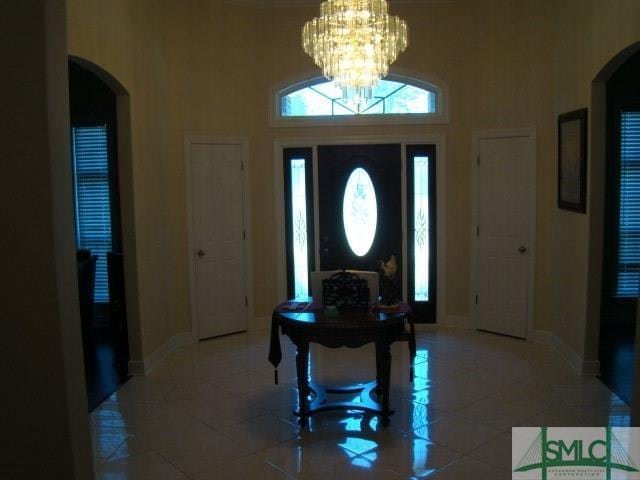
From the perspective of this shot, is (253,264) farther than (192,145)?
Yes

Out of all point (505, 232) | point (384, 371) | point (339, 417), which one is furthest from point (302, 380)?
point (505, 232)

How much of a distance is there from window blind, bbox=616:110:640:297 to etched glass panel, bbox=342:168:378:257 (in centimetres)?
293

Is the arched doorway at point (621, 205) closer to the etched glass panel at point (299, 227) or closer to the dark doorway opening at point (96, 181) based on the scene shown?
the etched glass panel at point (299, 227)

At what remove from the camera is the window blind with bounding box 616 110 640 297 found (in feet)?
23.0

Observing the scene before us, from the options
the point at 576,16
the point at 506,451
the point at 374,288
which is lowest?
the point at 506,451

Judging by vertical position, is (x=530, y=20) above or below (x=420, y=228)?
above

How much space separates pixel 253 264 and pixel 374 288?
2836 millimetres

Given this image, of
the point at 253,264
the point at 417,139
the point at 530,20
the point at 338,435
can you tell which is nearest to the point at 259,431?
the point at 338,435

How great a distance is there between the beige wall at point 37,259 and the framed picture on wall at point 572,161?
427 centimetres

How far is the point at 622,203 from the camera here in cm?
706

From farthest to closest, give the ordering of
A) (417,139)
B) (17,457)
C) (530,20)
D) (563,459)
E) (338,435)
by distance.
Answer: (417,139) < (530,20) < (338,435) < (563,459) < (17,457)

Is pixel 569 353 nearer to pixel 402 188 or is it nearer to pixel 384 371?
pixel 384 371

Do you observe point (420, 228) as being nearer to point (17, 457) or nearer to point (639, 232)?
point (639, 232)

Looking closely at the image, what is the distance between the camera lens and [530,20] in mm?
6223
